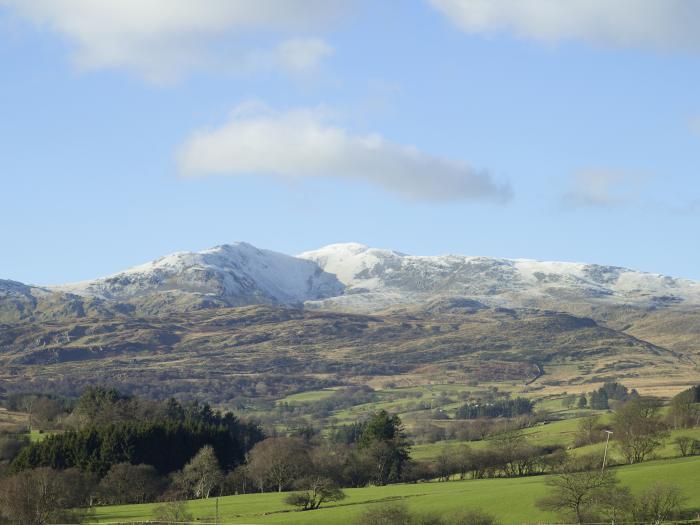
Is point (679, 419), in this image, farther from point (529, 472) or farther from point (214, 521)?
point (214, 521)

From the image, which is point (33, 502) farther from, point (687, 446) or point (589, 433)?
point (589, 433)

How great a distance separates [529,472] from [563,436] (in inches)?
1504

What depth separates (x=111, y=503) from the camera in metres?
147

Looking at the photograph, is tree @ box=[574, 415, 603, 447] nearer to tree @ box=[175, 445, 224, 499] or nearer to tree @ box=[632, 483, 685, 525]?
tree @ box=[175, 445, 224, 499]

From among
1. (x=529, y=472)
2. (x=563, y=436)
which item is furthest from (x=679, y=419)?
(x=529, y=472)

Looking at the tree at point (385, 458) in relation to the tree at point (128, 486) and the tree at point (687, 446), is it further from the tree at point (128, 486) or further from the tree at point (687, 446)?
the tree at point (687, 446)

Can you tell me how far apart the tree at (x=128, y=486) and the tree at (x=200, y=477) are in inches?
151

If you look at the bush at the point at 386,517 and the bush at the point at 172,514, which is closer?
the bush at the point at 386,517

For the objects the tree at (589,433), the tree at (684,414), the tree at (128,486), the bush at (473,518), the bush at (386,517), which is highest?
the tree at (684,414)

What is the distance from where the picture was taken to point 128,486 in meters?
150

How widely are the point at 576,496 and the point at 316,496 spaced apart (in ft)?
128

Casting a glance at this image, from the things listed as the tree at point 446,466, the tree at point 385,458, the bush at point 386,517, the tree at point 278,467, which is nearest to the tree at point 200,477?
the tree at point 278,467

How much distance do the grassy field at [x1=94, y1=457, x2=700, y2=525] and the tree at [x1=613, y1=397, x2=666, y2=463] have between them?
340 inches

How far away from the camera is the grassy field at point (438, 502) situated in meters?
112
